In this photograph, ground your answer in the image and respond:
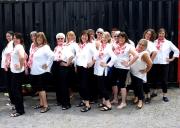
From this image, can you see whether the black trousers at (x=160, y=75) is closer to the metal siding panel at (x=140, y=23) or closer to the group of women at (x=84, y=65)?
the group of women at (x=84, y=65)

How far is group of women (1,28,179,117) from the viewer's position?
9.83 meters

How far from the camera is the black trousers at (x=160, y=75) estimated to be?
416 inches

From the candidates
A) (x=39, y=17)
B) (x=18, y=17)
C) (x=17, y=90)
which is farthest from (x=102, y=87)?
(x=18, y=17)

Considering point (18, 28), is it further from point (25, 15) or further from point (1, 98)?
point (1, 98)

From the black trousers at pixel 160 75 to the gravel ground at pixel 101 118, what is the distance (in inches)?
17.2

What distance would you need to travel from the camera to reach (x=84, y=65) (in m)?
10.0

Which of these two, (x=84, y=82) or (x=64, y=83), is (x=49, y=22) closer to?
(x=64, y=83)

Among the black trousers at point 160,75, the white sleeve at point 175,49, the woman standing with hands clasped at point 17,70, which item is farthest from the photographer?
the white sleeve at point 175,49

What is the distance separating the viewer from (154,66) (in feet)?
35.6

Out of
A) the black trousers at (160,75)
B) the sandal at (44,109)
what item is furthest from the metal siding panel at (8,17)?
the black trousers at (160,75)

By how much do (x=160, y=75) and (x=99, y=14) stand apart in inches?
88.3

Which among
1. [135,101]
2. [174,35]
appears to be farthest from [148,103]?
[174,35]

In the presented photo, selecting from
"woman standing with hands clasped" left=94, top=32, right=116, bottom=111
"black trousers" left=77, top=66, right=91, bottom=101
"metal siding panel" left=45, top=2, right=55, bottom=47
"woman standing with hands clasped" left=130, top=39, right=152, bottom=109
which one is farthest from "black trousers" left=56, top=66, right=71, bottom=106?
"metal siding panel" left=45, top=2, right=55, bottom=47

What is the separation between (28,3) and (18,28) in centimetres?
69
